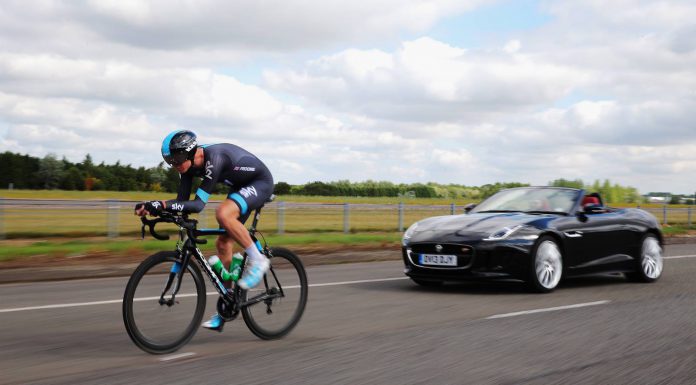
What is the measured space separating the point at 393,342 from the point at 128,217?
2447 centimetres

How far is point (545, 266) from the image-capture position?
985 cm

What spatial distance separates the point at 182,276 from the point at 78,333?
135cm

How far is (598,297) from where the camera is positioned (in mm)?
9438

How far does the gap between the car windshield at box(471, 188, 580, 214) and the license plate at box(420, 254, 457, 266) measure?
1.63 meters

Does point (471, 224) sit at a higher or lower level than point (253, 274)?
higher

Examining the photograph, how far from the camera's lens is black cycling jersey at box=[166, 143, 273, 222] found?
586 centimetres

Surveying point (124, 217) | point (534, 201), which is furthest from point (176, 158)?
point (124, 217)

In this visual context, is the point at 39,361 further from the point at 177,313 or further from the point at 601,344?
the point at 601,344

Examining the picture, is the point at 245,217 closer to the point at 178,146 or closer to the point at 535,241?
the point at 178,146

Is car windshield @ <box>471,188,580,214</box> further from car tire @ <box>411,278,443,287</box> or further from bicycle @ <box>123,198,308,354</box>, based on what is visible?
bicycle @ <box>123,198,308,354</box>

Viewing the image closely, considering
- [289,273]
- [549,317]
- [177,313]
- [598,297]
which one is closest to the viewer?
[177,313]

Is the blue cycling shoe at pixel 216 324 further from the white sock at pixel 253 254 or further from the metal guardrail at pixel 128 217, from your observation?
the metal guardrail at pixel 128 217

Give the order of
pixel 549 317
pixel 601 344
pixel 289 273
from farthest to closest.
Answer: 1. pixel 549 317
2. pixel 289 273
3. pixel 601 344

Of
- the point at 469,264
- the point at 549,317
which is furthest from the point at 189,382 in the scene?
the point at 469,264
